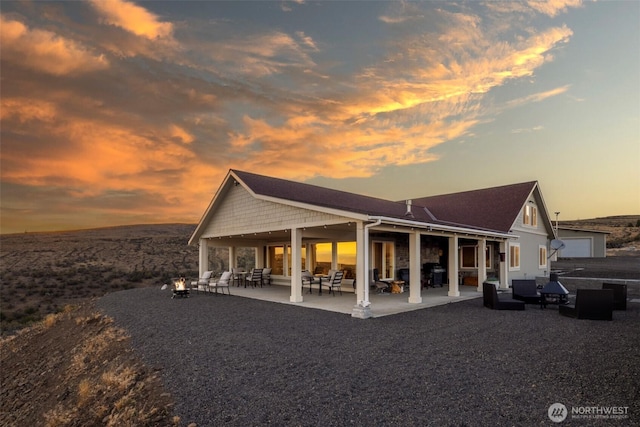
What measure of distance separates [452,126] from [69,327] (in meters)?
17.0

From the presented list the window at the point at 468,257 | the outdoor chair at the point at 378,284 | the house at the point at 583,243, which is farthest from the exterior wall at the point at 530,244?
the house at the point at 583,243

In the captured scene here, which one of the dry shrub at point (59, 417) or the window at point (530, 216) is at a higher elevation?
the window at point (530, 216)

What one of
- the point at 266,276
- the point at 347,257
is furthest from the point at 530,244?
the point at 266,276

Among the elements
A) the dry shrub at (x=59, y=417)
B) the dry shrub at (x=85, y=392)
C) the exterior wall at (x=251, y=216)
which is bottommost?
the dry shrub at (x=59, y=417)

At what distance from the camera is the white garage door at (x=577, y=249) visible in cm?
3904

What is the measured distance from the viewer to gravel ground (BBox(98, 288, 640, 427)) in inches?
166

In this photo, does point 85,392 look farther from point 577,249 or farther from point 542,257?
point 577,249

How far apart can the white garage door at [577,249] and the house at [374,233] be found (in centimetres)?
2058

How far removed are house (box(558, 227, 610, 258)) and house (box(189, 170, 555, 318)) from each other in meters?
20.5

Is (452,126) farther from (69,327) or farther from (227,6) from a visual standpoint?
(69,327)

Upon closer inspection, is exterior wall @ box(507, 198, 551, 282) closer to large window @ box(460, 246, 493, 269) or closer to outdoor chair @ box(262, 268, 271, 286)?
large window @ box(460, 246, 493, 269)

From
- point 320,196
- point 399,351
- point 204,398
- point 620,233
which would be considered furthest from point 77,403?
point 620,233

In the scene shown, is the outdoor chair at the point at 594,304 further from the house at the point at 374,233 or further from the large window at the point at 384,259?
the large window at the point at 384,259

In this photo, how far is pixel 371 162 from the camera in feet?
68.3
